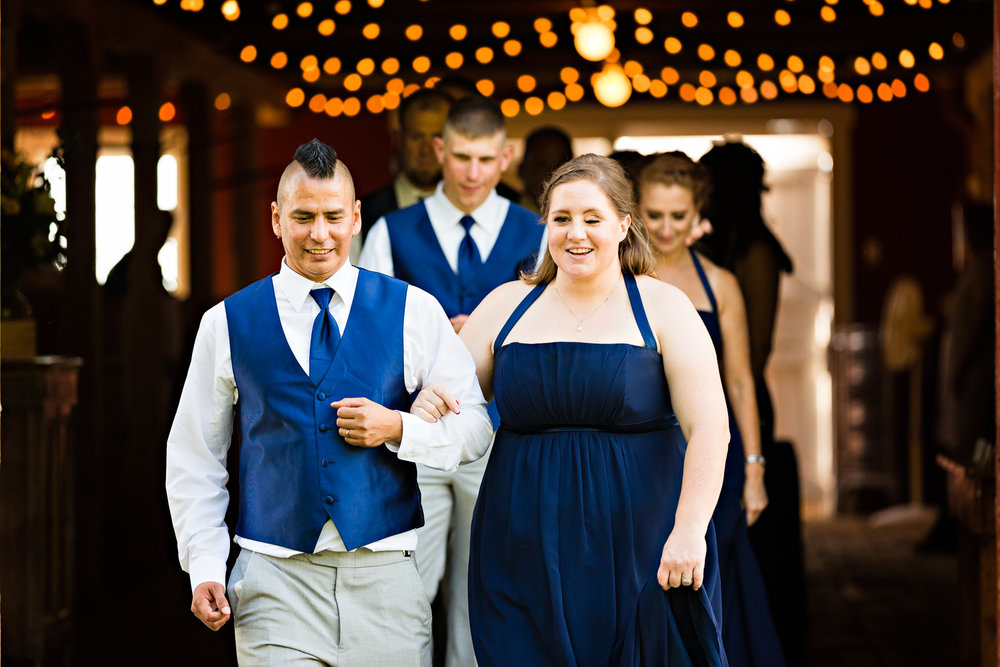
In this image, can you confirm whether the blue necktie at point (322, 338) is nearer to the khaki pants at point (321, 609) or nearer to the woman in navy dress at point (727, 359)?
the khaki pants at point (321, 609)

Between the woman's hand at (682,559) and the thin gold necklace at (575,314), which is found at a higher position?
the thin gold necklace at (575,314)

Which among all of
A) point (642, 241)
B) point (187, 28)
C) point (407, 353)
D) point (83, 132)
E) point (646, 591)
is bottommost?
point (646, 591)

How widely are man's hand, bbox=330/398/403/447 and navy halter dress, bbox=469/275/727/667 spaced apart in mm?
360

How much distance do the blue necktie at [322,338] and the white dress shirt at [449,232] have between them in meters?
1.08

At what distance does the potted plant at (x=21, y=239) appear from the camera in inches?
187

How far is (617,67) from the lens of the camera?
7555 millimetres

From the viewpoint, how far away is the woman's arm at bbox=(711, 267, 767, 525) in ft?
13.8

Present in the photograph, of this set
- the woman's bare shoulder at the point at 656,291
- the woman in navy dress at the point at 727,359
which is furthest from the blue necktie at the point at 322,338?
the woman in navy dress at the point at 727,359

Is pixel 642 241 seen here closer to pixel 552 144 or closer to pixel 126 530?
pixel 552 144

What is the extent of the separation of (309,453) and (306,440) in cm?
3

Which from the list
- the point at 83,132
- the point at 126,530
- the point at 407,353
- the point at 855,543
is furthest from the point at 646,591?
the point at 855,543

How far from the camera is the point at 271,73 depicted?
32.7 feet

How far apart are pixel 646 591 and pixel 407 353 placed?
73 cm

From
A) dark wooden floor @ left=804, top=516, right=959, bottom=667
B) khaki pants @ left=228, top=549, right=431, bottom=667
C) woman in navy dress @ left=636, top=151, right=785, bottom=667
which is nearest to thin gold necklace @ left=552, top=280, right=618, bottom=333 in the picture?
khaki pants @ left=228, top=549, right=431, bottom=667
